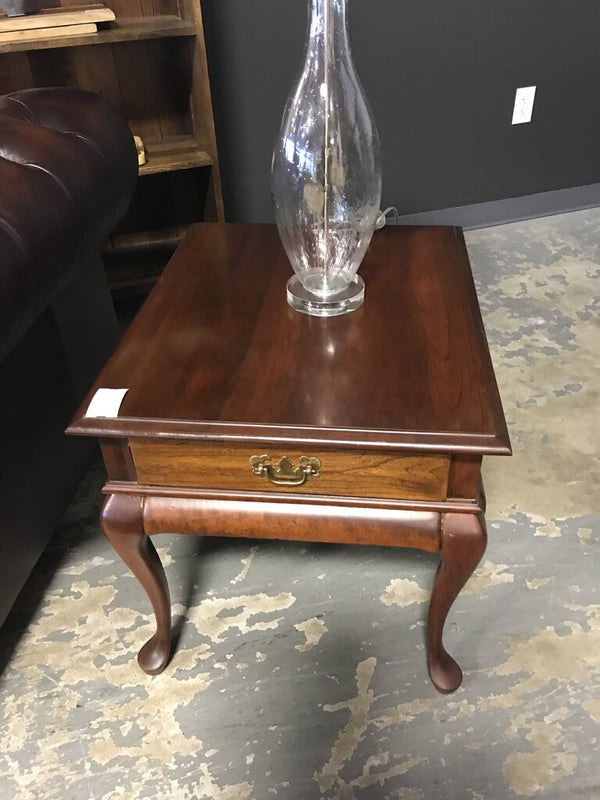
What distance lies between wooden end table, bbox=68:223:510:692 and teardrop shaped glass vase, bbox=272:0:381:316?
91 millimetres

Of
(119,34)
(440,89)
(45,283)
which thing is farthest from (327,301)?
(440,89)

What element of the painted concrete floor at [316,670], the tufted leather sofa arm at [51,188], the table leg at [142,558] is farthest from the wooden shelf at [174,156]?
the table leg at [142,558]

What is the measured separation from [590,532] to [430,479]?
0.63 metres

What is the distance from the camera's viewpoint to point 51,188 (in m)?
1.00

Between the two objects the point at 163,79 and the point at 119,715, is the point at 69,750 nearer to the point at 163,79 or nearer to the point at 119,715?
the point at 119,715

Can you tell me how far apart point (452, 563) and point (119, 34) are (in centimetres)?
140

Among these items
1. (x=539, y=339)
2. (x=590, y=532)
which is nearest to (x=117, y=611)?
(x=590, y=532)

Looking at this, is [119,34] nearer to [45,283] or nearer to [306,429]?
[45,283]

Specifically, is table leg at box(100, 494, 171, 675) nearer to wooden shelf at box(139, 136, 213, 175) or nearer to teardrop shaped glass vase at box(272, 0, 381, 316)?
teardrop shaped glass vase at box(272, 0, 381, 316)

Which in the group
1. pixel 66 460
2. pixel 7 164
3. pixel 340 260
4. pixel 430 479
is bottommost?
pixel 66 460

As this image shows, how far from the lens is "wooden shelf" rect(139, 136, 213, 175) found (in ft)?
5.75

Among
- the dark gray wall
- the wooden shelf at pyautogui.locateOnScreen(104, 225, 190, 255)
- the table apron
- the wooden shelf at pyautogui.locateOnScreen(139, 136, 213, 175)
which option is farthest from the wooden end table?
the dark gray wall

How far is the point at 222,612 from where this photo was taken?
Result: 1.20m

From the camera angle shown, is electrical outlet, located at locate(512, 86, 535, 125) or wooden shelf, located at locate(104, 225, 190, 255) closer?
wooden shelf, located at locate(104, 225, 190, 255)
